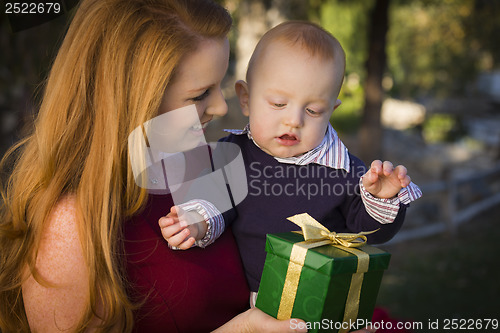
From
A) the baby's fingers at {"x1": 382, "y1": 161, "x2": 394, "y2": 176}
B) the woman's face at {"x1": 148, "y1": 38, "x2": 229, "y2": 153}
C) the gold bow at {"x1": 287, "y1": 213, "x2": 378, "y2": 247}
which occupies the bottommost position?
the gold bow at {"x1": 287, "y1": 213, "x2": 378, "y2": 247}

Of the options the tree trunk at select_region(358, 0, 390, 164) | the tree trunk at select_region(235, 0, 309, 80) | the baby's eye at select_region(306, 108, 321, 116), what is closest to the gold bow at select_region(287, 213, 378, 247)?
the baby's eye at select_region(306, 108, 321, 116)

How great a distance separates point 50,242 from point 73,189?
0.18m

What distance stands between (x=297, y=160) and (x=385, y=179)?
1.17 feet

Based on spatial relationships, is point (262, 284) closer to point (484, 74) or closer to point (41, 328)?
point (41, 328)

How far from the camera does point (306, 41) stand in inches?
75.5

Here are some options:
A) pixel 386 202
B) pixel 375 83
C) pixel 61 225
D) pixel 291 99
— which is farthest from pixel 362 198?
pixel 375 83

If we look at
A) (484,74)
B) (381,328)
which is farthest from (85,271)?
(484,74)

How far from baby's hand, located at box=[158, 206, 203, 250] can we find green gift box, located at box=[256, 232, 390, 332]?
0.26 meters

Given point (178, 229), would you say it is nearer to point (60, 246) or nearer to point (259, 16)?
point (60, 246)

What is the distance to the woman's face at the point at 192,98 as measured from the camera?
5.84 feet

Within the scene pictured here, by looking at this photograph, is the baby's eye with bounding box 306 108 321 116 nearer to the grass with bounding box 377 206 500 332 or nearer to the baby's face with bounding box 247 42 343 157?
the baby's face with bounding box 247 42 343 157

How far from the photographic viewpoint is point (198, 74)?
70.3 inches

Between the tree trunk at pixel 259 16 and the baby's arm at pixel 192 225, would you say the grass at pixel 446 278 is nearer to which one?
the baby's arm at pixel 192 225

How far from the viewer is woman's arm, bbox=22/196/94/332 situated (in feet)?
5.31
